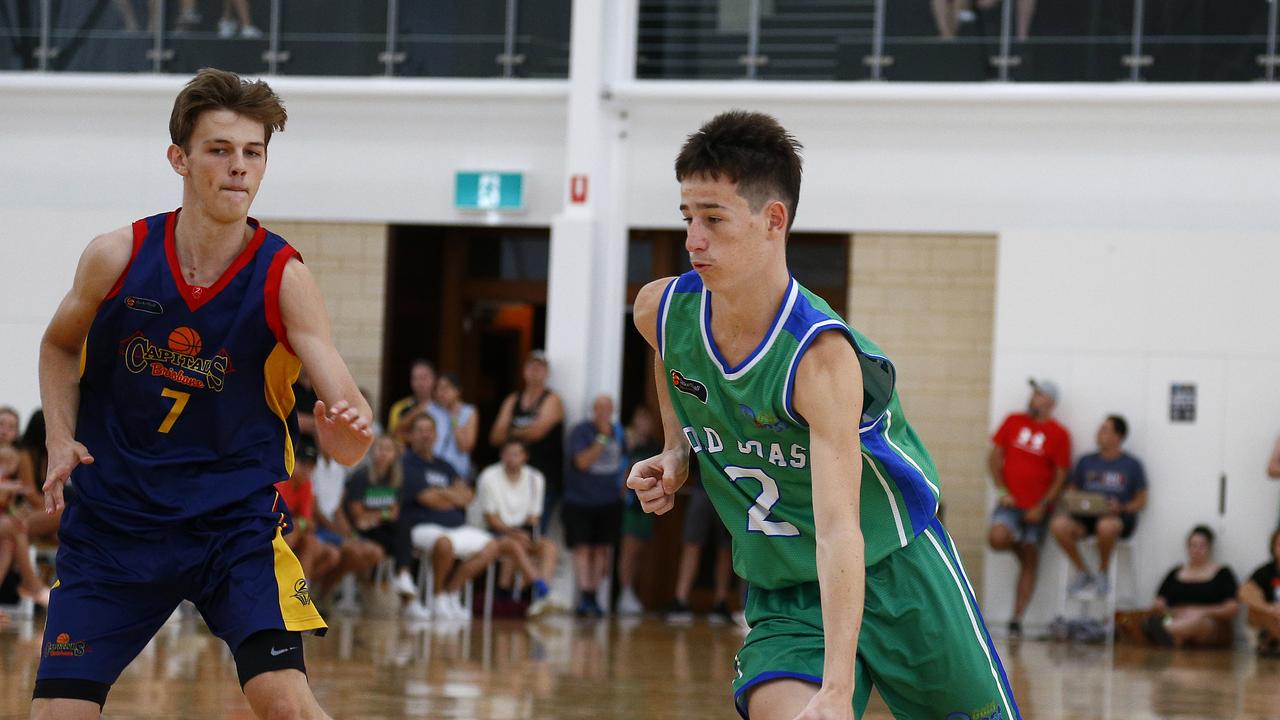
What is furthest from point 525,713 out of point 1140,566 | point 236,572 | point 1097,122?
point 1097,122

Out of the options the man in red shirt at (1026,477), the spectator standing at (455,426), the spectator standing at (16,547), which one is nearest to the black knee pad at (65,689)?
the spectator standing at (16,547)

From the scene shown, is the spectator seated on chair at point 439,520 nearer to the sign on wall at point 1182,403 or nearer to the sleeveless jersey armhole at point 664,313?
the sign on wall at point 1182,403

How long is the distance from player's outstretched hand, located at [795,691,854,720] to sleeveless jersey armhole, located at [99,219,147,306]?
6.03ft

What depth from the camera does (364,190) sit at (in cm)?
1361

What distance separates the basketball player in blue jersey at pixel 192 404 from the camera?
3463mm

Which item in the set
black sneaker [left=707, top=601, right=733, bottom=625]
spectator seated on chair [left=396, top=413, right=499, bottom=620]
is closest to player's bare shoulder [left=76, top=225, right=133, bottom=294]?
spectator seated on chair [left=396, top=413, right=499, bottom=620]

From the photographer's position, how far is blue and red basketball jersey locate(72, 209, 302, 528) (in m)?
3.53

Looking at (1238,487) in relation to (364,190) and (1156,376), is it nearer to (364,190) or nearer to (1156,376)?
(1156,376)

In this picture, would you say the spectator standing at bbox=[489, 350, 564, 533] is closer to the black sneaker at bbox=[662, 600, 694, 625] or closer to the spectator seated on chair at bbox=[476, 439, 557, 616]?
the spectator seated on chair at bbox=[476, 439, 557, 616]

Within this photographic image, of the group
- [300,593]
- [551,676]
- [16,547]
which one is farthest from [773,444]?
[16,547]

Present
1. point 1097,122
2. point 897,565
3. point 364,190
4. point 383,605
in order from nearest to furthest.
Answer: point 897,565, point 383,605, point 1097,122, point 364,190

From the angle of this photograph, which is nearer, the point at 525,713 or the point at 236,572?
the point at 236,572

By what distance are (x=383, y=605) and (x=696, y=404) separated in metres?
8.81

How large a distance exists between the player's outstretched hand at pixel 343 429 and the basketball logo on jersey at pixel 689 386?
2.18 ft
